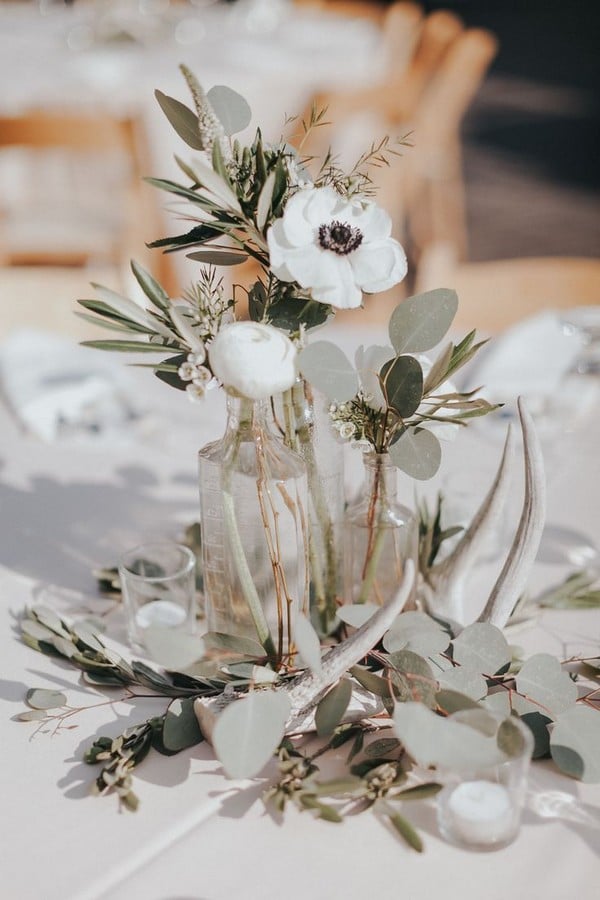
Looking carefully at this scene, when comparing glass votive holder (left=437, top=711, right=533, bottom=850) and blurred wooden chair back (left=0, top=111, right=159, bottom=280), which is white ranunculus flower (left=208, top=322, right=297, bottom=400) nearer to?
glass votive holder (left=437, top=711, right=533, bottom=850)

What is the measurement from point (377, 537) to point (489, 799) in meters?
0.25

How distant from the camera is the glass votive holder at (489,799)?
62 centimetres

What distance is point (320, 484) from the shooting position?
2.69 feet

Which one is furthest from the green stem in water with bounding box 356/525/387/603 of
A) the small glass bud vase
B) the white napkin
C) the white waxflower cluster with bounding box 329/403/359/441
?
the white napkin

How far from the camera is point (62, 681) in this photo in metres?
0.83

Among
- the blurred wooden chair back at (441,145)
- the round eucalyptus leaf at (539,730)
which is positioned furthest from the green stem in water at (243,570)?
the blurred wooden chair back at (441,145)

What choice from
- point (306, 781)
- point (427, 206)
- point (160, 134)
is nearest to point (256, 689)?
point (306, 781)

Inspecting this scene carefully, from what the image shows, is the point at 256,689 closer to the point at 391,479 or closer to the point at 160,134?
the point at 391,479

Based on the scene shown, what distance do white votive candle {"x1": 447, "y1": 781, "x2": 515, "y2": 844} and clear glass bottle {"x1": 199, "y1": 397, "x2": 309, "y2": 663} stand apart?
19cm

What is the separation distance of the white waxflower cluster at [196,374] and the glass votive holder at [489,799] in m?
0.29

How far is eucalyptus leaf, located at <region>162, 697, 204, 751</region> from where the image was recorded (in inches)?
28.6

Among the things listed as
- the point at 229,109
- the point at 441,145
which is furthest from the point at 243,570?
the point at 441,145

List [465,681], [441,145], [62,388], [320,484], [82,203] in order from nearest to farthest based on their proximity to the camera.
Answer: [465,681] < [320,484] < [62,388] < [82,203] < [441,145]

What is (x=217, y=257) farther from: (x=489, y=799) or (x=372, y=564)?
(x=489, y=799)
